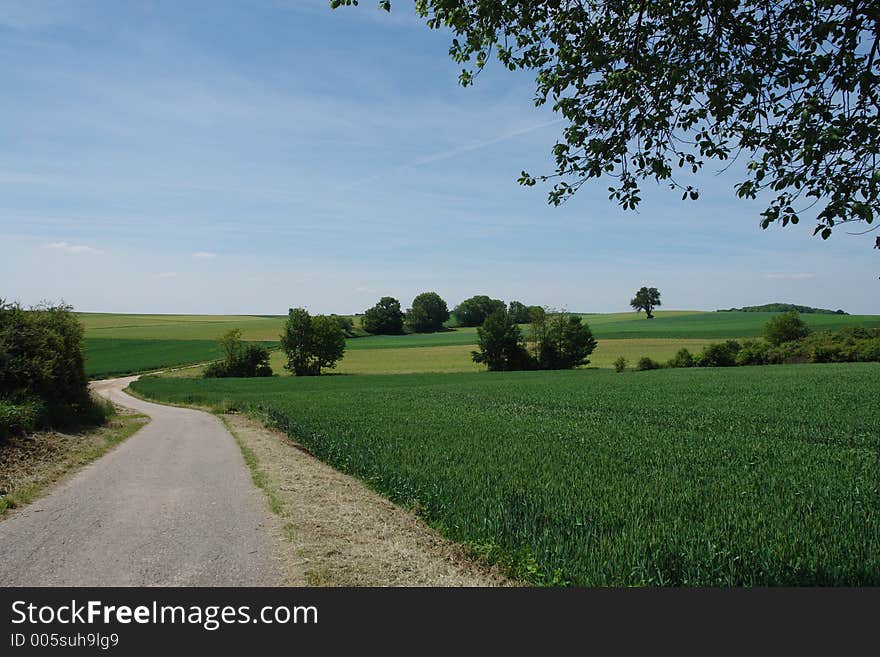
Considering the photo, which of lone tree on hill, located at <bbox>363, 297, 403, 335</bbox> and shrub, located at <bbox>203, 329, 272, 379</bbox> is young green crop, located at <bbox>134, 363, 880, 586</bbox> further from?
lone tree on hill, located at <bbox>363, 297, 403, 335</bbox>

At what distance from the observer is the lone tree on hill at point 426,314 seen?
143 m

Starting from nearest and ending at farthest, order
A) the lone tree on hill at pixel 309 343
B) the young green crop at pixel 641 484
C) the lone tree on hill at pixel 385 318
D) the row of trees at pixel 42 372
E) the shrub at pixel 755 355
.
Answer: the young green crop at pixel 641 484 < the row of trees at pixel 42 372 < the shrub at pixel 755 355 < the lone tree on hill at pixel 309 343 < the lone tree on hill at pixel 385 318

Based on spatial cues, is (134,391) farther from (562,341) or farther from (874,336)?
(874,336)

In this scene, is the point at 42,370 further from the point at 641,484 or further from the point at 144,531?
the point at 641,484

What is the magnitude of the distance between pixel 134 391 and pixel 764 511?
57107mm

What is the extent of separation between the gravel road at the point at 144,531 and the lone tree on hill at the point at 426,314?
423ft

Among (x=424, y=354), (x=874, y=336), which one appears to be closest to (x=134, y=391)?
(x=424, y=354)

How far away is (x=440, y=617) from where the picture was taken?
569 centimetres

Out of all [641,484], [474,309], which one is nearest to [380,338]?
[474,309]

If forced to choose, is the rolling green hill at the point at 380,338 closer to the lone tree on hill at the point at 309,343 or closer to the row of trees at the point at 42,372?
the lone tree on hill at the point at 309,343

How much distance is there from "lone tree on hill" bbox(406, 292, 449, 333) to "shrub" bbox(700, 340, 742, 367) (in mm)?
82271

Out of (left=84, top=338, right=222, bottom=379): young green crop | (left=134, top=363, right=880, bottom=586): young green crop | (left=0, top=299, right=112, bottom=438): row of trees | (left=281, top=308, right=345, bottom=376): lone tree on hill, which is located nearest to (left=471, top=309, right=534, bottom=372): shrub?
(left=281, top=308, right=345, bottom=376): lone tree on hill

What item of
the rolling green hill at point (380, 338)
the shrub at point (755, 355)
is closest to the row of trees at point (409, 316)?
the rolling green hill at point (380, 338)

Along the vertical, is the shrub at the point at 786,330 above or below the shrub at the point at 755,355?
above
